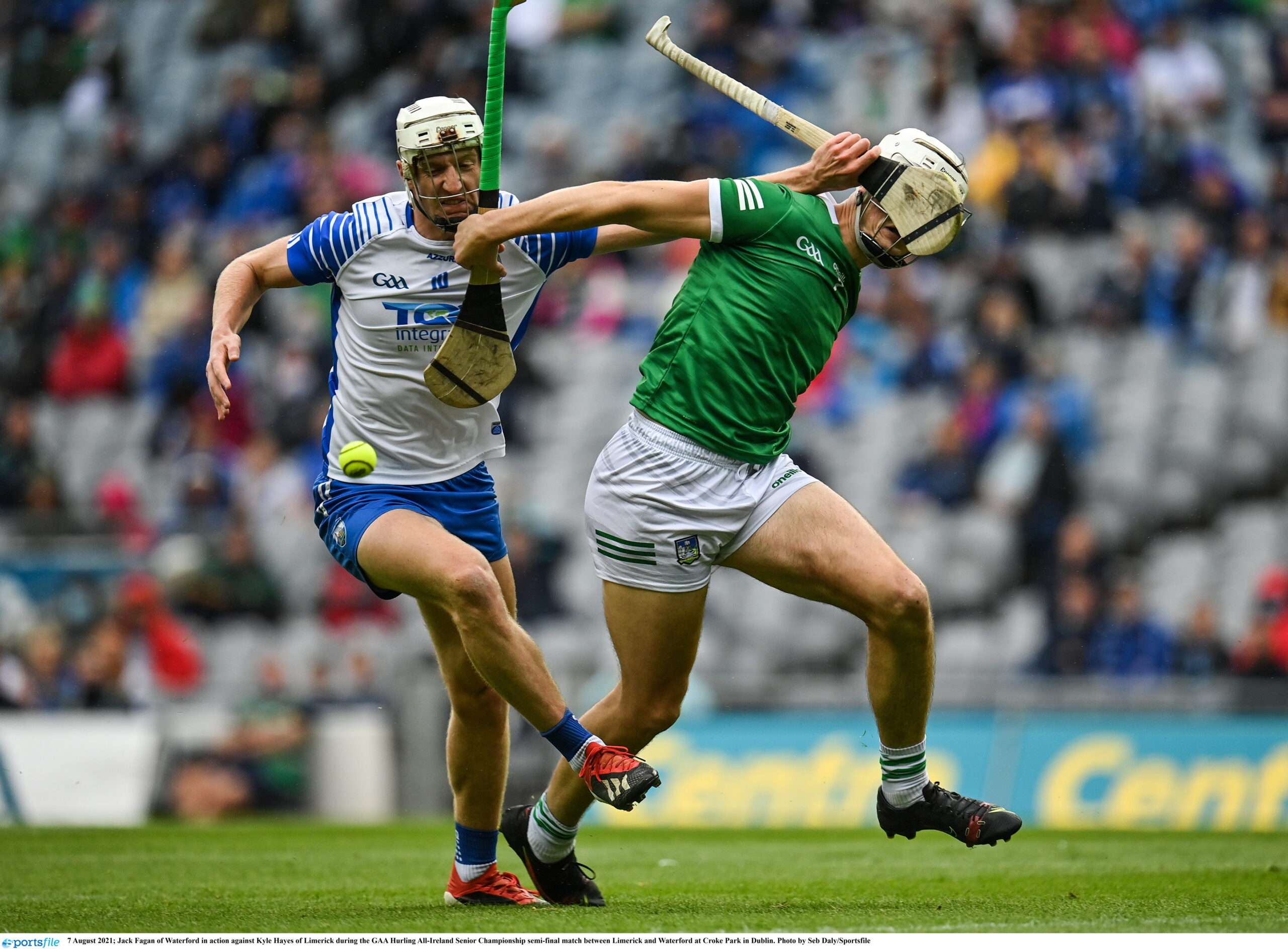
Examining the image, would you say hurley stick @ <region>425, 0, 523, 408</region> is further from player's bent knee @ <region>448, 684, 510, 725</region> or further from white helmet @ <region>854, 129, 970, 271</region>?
white helmet @ <region>854, 129, 970, 271</region>

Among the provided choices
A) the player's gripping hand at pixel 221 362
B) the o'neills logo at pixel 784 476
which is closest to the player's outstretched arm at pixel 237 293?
the player's gripping hand at pixel 221 362

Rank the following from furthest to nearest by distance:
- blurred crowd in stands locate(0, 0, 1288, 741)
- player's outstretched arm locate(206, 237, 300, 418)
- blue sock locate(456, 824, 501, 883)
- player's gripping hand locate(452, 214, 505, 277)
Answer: blurred crowd in stands locate(0, 0, 1288, 741) < blue sock locate(456, 824, 501, 883) < player's outstretched arm locate(206, 237, 300, 418) < player's gripping hand locate(452, 214, 505, 277)

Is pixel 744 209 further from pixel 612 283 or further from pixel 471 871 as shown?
pixel 612 283

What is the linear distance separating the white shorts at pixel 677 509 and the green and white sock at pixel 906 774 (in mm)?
975

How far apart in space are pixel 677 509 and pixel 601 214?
1.12 meters

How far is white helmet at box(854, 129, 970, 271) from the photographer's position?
6402 mm

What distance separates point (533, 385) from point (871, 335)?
330 centimetres

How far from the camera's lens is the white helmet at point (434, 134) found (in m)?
6.61

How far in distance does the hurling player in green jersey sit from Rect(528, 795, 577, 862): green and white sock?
0.51 metres

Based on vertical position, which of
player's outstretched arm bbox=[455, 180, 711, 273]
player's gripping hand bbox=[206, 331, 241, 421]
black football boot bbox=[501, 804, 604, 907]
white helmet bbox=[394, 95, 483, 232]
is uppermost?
white helmet bbox=[394, 95, 483, 232]

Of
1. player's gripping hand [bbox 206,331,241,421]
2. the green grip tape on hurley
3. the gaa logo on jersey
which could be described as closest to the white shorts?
the gaa logo on jersey

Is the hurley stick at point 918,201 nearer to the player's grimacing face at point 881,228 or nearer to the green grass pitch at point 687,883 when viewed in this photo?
the player's grimacing face at point 881,228

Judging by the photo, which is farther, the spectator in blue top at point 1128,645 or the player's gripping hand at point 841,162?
the spectator in blue top at point 1128,645

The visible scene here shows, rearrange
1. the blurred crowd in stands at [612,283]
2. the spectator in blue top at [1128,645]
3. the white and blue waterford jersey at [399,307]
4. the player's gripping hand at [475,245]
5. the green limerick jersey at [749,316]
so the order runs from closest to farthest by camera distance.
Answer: the player's gripping hand at [475,245]
the green limerick jersey at [749,316]
the white and blue waterford jersey at [399,307]
the spectator in blue top at [1128,645]
the blurred crowd in stands at [612,283]
